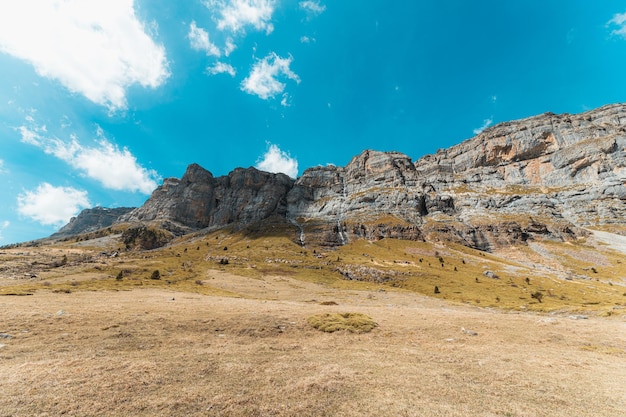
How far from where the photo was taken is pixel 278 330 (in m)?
24.8

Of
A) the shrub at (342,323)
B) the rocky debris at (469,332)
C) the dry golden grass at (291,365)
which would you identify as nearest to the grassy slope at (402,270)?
the dry golden grass at (291,365)

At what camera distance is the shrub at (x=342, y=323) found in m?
25.7

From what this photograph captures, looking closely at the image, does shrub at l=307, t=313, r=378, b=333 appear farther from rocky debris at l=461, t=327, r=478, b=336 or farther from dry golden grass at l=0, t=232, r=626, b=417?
rocky debris at l=461, t=327, r=478, b=336

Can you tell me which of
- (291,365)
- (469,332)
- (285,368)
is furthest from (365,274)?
(285,368)

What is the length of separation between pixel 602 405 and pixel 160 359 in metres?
22.0

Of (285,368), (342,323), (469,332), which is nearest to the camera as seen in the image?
(285,368)

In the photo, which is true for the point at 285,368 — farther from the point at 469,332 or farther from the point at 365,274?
the point at 365,274

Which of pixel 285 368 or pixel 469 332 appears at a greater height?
pixel 285 368

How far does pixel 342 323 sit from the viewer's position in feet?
88.1

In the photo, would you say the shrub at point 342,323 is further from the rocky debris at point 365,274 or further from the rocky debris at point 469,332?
the rocky debris at point 365,274

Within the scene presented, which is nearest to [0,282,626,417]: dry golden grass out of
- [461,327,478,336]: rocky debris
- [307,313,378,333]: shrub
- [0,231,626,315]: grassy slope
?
[461,327,478,336]: rocky debris

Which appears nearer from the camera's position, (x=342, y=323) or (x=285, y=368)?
(x=285, y=368)

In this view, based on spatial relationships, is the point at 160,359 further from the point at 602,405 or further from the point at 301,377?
the point at 602,405

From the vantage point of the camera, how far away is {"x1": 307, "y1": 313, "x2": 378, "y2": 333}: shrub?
84.2ft
